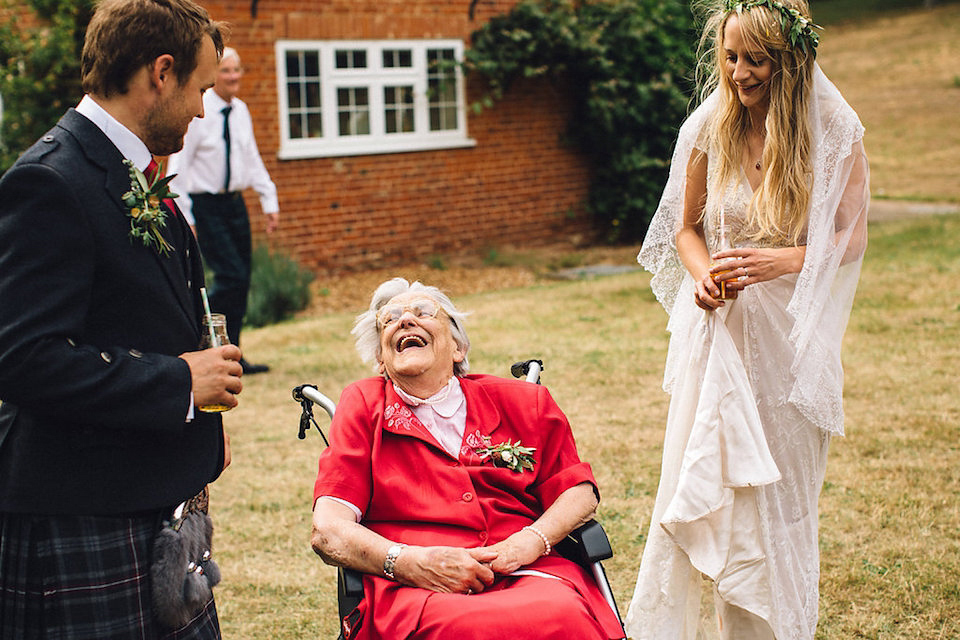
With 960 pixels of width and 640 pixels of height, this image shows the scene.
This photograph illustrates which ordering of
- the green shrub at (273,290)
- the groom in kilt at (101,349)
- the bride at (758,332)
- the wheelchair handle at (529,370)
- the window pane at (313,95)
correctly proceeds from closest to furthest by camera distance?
the groom in kilt at (101,349), the bride at (758,332), the wheelchair handle at (529,370), the green shrub at (273,290), the window pane at (313,95)

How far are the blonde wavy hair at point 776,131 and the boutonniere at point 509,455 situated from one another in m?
0.95

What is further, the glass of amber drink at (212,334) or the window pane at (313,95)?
the window pane at (313,95)

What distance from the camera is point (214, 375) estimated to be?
6.81 feet

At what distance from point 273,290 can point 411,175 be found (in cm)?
293

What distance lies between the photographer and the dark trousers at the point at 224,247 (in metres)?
6.86

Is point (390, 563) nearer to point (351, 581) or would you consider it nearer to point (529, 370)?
point (351, 581)

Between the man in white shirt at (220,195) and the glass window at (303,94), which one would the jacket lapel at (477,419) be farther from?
the glass window at (303,94)

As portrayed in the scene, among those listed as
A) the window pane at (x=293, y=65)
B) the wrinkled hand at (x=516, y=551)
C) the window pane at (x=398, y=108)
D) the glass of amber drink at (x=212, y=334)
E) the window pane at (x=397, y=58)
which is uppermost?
the window pane at (x=397, y=58)

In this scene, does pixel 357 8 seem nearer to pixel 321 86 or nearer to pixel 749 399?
pixel 321 86

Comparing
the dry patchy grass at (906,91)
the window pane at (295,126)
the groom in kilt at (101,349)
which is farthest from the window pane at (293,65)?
the dry patchy grass at (906,91)

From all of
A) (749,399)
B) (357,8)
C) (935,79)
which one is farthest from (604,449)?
(935,79)

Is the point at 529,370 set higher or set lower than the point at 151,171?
lower

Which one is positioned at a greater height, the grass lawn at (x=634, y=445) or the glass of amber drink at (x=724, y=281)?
the glass of amber drink at (x=724, y=281)

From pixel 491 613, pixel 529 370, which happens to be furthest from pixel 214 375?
pixel 529 370
